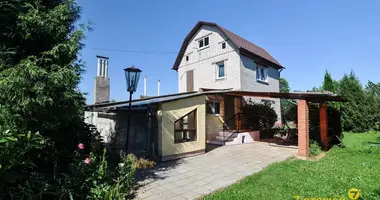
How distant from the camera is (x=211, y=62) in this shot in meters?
18.2

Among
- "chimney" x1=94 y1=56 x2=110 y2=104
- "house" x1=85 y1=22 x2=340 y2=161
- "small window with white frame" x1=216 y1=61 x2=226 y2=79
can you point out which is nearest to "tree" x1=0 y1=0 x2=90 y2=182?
"house" x1=85 y1=22 x2=340 y2=161

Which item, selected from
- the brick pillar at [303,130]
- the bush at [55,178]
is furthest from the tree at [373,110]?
the bush at [55,178]

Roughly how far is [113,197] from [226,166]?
4364 mm

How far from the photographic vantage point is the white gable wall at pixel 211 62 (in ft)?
54.2

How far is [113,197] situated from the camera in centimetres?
452

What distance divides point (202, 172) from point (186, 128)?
9.34ft

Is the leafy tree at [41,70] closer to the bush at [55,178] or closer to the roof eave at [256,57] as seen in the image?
the bush at [55,178]

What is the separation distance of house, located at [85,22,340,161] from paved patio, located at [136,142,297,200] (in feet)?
3.11

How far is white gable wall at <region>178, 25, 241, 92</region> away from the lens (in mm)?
16516

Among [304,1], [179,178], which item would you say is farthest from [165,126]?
[304,1]

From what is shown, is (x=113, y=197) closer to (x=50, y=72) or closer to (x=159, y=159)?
(x=50, y=72)

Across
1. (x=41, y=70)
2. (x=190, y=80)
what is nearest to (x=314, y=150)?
(x=41, y=70)

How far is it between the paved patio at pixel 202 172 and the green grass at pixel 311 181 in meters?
0.54

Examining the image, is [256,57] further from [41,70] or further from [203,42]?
[41,70]
